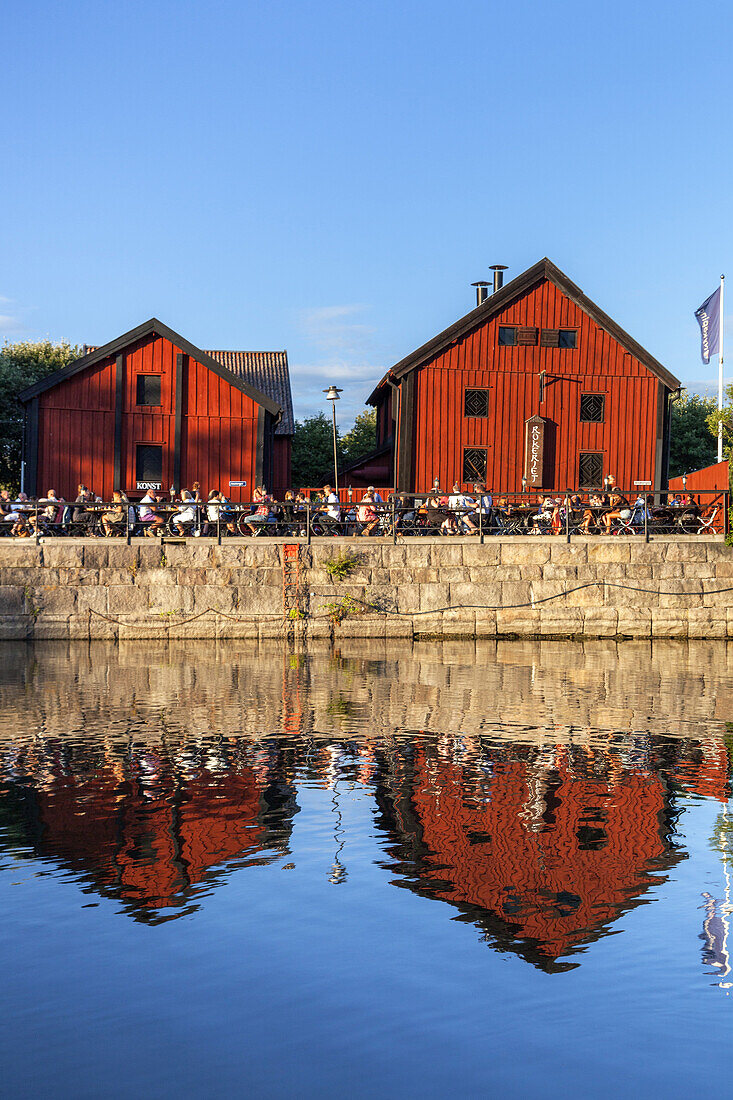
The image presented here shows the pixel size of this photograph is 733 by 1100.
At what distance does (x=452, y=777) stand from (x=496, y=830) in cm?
169

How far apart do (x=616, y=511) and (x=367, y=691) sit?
12.0 m

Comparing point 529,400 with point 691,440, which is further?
point 691,440

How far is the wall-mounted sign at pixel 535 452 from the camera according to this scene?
32531 millimetres

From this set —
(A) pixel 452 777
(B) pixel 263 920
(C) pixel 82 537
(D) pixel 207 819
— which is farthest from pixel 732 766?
(C) pixel 82 537

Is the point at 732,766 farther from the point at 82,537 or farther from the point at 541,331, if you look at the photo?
the point at 541,331

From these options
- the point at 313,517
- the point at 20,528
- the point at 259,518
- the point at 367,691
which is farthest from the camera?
the point at 313,517

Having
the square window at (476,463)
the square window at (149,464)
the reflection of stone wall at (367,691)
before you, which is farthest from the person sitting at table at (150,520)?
the square window at (476,463)

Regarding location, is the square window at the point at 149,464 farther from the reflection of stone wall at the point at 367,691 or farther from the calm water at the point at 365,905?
the calm water at the point at 365,905

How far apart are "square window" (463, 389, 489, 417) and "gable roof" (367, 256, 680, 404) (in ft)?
5.45

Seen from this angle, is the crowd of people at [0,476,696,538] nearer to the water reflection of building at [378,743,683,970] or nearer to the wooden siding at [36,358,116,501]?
the wooden siding at [36,358,116,501]

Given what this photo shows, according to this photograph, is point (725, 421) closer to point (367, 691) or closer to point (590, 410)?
point (590, 410)

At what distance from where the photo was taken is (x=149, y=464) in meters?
32.4

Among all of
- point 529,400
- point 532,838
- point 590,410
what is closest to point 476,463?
point 529,400

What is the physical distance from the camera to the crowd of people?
24.1m
